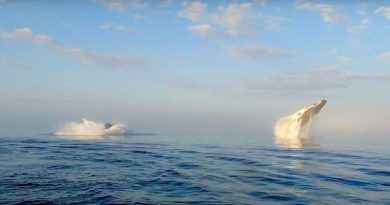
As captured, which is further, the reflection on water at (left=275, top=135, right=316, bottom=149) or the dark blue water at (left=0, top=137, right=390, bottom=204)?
the reflection on water at (left=275, top=135, right=316, bottom=149)

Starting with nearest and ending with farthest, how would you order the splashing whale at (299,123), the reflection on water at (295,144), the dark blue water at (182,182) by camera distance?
the dark blue water at (182,182) → the reflection on water at (295,144) → the splashing whale at (299,123)

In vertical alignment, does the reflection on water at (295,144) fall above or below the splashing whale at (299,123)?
below

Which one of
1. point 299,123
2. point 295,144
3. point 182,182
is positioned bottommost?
point 182,182

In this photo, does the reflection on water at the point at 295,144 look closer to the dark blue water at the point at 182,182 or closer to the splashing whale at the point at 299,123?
the splashing whale at the point at 299,123

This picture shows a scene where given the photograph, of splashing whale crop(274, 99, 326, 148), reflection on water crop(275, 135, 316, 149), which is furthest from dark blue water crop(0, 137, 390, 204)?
Answer: splashing whale crop(274, 99, 326, 148)

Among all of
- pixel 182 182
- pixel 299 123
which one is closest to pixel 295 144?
pixel 299 123

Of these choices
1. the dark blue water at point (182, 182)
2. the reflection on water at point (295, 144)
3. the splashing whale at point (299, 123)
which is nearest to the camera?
the dark blue water at point (182, 182)

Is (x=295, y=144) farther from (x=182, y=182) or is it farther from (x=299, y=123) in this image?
(x=182, y=182)

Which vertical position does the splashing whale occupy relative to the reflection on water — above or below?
above

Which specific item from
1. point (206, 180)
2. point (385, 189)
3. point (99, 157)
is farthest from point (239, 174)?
point (99, 157)

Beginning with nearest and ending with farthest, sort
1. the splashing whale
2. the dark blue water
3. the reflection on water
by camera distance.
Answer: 1. the dark blue water
2. the reflection on water
3. the splashing whale

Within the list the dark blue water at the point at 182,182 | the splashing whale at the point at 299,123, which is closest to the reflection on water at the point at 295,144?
the splashing whale at the point at 299,123

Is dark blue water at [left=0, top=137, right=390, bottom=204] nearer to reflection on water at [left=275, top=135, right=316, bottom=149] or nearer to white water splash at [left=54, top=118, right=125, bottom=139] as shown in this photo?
reflection on water at [left=275, top=135, right=316, bottom=149]

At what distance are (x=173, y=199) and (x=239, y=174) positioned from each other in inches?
301
